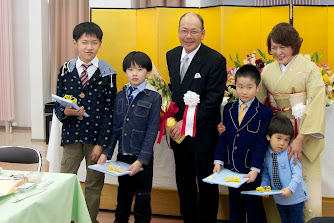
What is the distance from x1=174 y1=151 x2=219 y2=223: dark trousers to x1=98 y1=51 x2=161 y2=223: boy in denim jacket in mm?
284

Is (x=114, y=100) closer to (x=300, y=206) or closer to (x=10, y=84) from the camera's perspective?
(x=300, y=206)

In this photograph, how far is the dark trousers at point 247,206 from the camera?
2.58 m

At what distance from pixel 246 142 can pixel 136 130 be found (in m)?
0.66

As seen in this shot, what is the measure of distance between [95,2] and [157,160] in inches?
64.7

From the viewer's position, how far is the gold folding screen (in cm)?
372

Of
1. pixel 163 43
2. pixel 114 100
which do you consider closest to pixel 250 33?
pixel 163 43

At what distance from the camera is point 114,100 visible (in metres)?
2.81

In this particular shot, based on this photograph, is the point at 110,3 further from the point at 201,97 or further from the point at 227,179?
the point at 227,179

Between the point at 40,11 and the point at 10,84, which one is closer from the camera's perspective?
the point at 40,11

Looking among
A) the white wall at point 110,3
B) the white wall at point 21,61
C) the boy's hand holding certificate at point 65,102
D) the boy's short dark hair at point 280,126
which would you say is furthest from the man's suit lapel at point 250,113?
the white wall at point 21,61

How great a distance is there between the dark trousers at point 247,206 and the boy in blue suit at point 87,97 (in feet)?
2.84

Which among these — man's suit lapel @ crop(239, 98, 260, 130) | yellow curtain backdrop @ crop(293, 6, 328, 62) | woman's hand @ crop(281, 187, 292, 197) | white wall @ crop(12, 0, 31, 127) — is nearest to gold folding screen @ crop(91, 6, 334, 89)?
yellow curtain backdrop @ crop(293, 6, 328, 62)

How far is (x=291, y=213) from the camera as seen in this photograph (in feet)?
8.33

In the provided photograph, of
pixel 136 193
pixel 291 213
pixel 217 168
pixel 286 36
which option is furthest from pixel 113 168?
pixel 286 36
